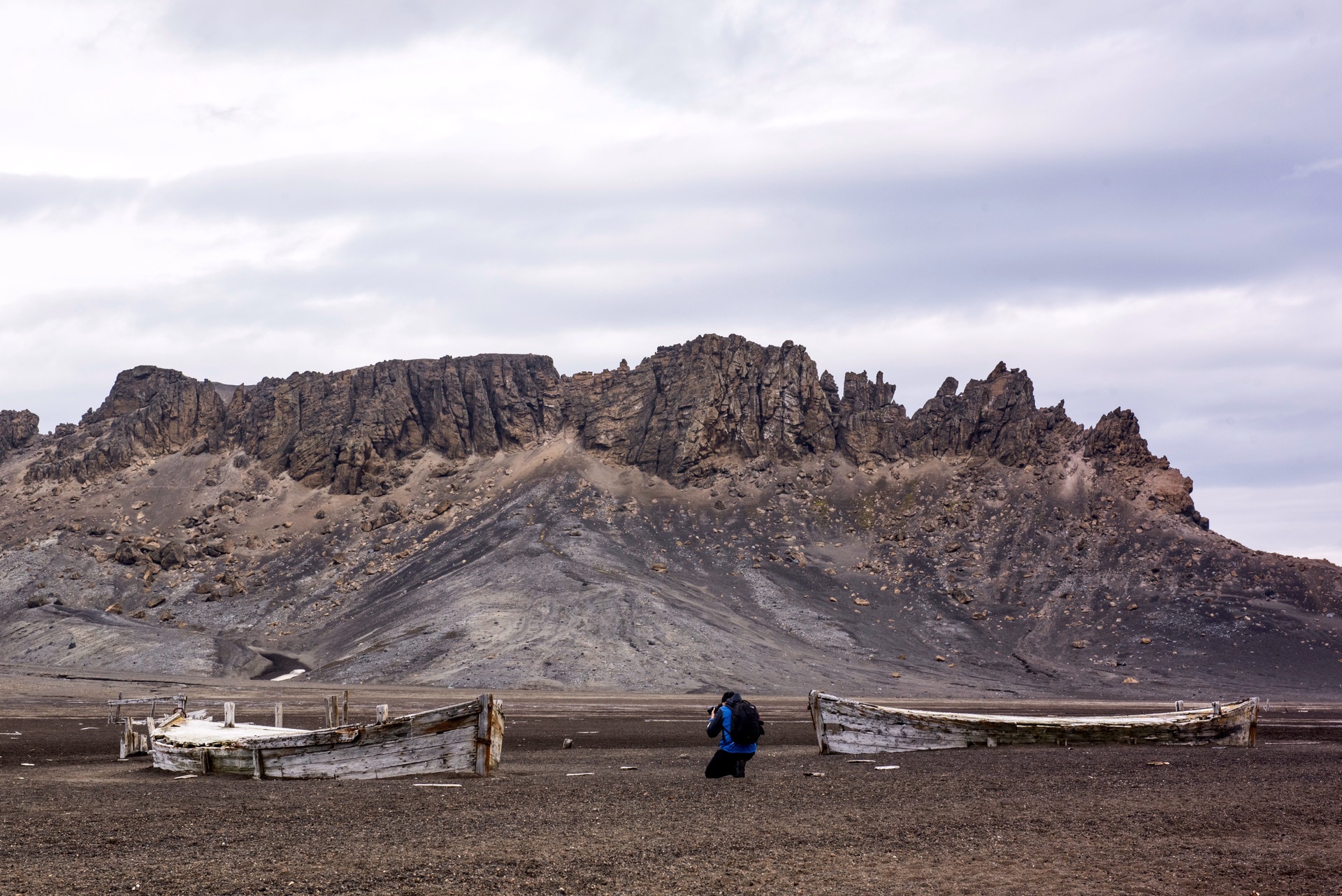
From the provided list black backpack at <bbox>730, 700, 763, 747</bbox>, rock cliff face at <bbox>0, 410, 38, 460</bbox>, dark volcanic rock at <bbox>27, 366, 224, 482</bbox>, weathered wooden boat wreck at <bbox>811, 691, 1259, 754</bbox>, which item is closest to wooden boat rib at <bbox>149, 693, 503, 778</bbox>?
black backpack at <bbox>730, 700, 763, 747</bbox>

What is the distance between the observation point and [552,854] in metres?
12.6

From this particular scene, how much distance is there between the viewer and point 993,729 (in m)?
27.4

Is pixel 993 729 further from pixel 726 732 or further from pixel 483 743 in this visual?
pixel 483 743

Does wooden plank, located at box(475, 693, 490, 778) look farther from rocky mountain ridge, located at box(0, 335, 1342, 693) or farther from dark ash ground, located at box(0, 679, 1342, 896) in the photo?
rocky mountain ridge, located at box(0, 335, 1342, 693)

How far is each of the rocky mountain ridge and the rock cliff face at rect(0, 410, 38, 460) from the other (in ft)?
1.40

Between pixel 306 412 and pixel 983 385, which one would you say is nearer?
pixel 983 385

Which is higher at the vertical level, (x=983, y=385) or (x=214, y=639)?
(x=983, y=385)

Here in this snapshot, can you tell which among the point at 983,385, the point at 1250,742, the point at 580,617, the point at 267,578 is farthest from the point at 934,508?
the point at 1250,742

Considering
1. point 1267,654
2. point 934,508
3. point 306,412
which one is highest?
point 306,412

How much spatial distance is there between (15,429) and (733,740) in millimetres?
159502

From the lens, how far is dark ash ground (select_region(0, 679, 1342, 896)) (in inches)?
444

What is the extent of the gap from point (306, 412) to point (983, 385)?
8294 centimetres

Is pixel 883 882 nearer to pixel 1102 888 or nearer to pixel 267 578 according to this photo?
pixel 1102 888

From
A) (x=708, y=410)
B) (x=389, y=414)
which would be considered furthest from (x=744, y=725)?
(x=389, y=414)
